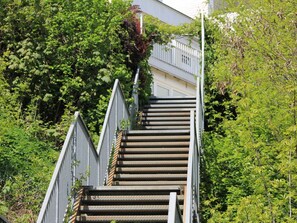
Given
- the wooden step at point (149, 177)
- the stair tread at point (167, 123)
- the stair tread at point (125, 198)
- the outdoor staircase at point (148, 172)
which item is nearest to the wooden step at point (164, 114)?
the outdoor staircase at point (148, 172)

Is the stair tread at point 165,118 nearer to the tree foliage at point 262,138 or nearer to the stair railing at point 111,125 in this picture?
the tree foliage at point 262,138

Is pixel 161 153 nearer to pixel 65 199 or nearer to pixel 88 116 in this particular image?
pixel 88 116

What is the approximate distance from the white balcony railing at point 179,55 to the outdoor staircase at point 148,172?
348 cm

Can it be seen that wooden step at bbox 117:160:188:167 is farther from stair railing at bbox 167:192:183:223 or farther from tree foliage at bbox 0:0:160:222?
stair railing at bbox 167:192:183:223

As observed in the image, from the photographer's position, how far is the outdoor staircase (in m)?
16.8

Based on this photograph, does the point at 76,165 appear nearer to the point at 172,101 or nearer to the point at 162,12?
the point at 172,101

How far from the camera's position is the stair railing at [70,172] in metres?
15.1

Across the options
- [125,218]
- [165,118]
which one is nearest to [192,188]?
[125,218]

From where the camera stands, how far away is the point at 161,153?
69.3ft

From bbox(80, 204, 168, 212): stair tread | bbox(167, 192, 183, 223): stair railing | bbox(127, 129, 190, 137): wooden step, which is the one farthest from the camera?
bbox(127, 129, 190, 137): wooden step

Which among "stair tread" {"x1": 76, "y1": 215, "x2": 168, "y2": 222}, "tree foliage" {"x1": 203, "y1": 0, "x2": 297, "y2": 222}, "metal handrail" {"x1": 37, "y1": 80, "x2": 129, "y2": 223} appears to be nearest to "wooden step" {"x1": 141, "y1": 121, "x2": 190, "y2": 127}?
"tree foliage" {"x1": 203, "y1": 0, "x2": 297, "y2": 222}

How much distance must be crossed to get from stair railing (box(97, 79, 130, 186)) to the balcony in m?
7.62

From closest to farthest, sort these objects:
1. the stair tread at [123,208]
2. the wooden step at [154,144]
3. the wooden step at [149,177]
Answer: the stair tread at [123,208] → the wooden step at [149,177] → the wooden step at [154,144]

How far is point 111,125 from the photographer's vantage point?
67.0 feet
